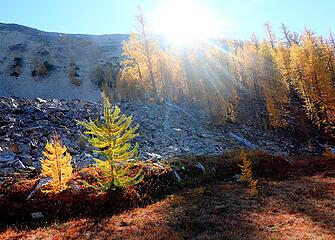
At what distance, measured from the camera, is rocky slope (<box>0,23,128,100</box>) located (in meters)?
85.9

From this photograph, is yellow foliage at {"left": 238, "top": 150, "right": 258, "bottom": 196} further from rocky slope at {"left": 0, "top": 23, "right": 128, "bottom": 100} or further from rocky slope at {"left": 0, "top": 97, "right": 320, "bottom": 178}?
rocky slope at {"left": 0, "top": 23, "right": 128, "bottom": 100}

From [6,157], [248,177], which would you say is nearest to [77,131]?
[6,157]

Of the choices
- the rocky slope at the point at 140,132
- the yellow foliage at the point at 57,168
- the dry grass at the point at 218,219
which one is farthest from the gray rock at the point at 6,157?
the dry grass at the point at 218,219

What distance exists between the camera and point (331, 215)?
49.5 feet

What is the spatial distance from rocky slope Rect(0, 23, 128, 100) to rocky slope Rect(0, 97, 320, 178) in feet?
168

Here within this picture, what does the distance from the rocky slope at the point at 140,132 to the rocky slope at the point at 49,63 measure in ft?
168

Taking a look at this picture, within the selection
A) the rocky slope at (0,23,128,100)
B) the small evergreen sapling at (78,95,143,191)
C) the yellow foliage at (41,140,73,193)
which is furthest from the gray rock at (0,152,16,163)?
the rocky slope at (0,23,128,100)

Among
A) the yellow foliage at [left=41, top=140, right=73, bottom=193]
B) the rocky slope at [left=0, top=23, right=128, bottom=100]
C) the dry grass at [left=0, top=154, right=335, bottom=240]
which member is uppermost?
the rocky slope at [left=0, top=23, right=128, bottom=100]

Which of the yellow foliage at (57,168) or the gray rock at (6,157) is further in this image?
the gray rock at (6,157)

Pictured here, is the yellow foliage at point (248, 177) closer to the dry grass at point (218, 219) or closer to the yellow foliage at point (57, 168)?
the dry grass at point (218, 219)

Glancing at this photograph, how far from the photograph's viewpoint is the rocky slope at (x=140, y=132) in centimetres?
2328

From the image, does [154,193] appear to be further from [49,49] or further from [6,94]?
[49,49]

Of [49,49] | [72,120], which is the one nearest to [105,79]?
[49,49]

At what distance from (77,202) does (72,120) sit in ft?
47.5
